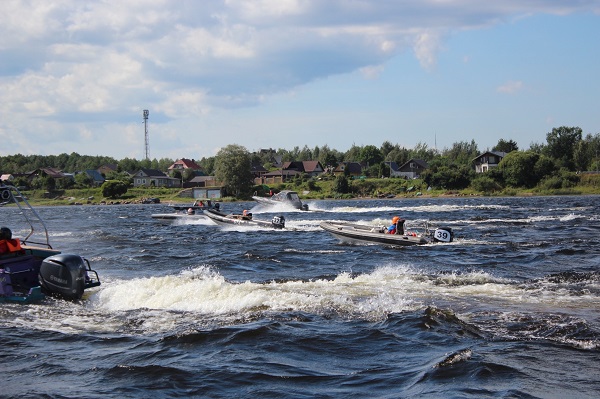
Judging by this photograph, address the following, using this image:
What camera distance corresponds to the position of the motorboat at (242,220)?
4156cm

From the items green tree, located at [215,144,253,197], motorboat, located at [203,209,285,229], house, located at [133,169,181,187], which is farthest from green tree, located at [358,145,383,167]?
motorboat, located at [203,209,285,229]

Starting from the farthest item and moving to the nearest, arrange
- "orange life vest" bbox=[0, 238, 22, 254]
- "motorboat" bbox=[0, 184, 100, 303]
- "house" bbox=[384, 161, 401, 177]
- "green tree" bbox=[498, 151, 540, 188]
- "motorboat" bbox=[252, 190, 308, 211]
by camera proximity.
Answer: "house" bbox=[384, 161, 401, 177] → "green tree" bbox=[498, 151, 540, 188] → "motorboat" bbox=[252, 190, 308, 211] → "orange life vest" bbox=[0, 238, 22, 254] → "motorboat" bbox=[0, 184, 100, 303]

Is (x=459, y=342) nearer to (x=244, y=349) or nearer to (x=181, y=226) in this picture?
(x=244, y=349)

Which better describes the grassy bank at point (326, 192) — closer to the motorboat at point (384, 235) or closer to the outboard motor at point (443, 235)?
the motorboat at point (384, 235)

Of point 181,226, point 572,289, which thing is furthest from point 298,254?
point 181,226

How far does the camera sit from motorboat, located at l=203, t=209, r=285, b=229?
1636 inches

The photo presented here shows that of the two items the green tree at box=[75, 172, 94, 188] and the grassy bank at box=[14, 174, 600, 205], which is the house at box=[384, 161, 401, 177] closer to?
the grassy bank at box=[14, 174, 600, 205]

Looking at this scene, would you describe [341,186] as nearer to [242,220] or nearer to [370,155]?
[370,155]

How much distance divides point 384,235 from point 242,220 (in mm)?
15558

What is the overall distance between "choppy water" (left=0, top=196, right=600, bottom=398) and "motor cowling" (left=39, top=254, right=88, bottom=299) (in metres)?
0.49

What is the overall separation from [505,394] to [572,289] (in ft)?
30.8

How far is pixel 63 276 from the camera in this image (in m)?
16.4

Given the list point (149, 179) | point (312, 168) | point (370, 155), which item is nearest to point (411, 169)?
point (312, 168)

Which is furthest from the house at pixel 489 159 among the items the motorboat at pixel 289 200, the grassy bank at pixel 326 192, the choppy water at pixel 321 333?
the choppy water at pixel 321 333
